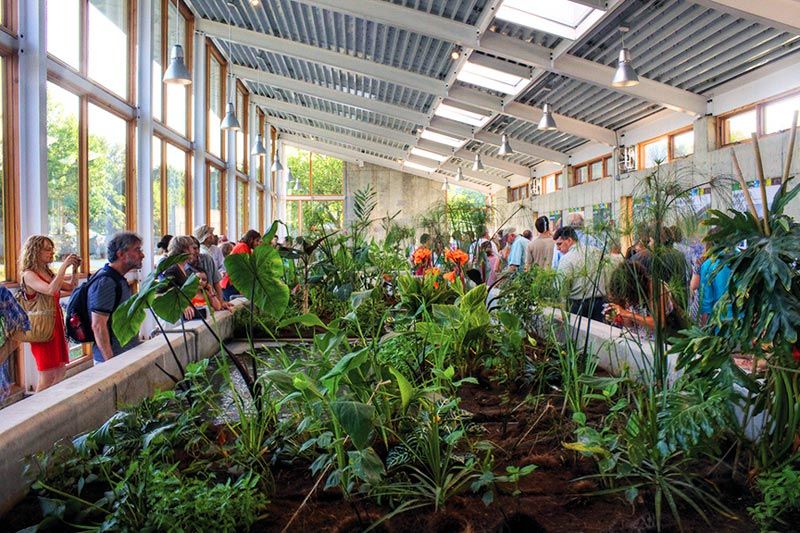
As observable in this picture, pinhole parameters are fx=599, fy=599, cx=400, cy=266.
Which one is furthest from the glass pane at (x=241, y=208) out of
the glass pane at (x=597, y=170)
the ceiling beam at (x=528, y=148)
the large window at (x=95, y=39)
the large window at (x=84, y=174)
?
the glass pane at (x=597, y=170)

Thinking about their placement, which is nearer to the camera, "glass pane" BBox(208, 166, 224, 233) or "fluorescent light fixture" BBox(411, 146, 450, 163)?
"glass pane" BBox(208, 166, 224, 233)

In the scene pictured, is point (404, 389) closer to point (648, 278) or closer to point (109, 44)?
point (648, 278)

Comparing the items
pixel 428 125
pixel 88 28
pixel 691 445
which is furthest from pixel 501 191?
pixel 691 445

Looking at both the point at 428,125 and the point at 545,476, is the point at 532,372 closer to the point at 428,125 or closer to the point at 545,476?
the point at 545,476

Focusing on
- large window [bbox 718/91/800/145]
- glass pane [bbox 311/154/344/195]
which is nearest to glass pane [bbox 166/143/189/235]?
large window [bbox 718/91/800/145]

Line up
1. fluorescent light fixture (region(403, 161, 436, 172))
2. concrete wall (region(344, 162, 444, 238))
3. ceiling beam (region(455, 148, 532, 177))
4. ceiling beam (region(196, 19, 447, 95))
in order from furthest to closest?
concrete wall (region(344, 162, 444, 238)) < fluorescent light fixture (region(403, 161, 436, 172)) < ceiling beam (region(455, 148, 532, 177)) < ceiling beam (region(196, 19, 447, 95))

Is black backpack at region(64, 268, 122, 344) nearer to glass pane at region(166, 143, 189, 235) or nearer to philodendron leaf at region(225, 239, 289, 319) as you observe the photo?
philodendron leaf at region(225, 239, 289, 319)

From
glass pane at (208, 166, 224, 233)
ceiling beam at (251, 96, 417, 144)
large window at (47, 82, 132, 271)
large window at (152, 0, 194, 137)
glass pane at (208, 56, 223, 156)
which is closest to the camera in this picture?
large window at (47, 82, 132, 271)

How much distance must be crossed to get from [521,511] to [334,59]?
9.74 meters

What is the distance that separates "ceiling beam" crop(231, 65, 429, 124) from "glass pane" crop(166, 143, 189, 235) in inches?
142

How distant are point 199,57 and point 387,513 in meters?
11.0

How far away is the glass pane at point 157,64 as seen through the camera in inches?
340

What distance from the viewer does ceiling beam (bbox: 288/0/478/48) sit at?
7.68m

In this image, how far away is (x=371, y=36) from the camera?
9656 mm
